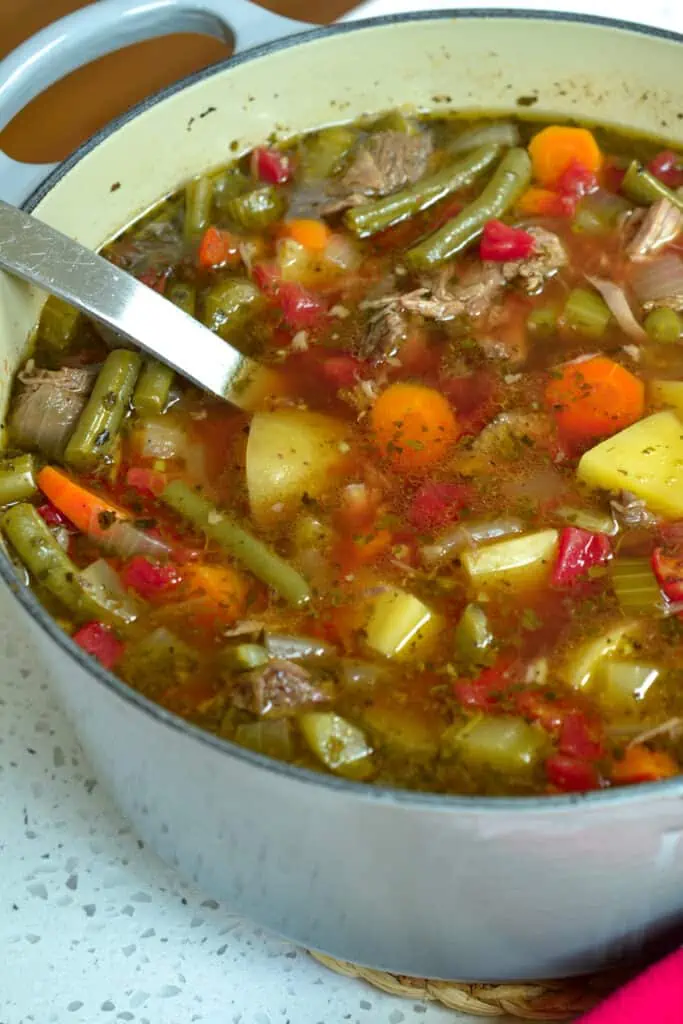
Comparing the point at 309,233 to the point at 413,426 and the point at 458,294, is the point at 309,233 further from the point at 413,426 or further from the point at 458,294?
the point at 413,426

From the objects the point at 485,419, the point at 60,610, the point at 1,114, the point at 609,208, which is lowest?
the point at 60,610

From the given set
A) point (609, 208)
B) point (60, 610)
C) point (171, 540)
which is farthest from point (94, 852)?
point (609, 208)

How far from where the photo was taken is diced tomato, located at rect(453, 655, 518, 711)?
2.34 metres

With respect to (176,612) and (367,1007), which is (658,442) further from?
(367,1007)

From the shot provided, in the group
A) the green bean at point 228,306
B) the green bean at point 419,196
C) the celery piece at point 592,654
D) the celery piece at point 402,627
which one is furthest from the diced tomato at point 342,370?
the celery piece at point 592,654

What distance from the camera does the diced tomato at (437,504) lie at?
8.72 feet

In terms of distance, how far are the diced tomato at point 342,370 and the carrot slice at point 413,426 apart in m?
0.10

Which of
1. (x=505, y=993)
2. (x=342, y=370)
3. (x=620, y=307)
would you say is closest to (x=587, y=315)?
(x=620, y=307)

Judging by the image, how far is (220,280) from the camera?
3211 mm

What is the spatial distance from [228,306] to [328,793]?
1685 mm

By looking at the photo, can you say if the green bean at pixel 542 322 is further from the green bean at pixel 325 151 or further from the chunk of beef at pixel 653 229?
the green bean at pixel 325 151

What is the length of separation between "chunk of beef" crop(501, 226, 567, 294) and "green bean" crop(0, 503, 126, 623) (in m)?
1.41

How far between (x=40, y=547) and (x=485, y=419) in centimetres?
109

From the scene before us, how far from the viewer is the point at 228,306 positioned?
312 centimetres
